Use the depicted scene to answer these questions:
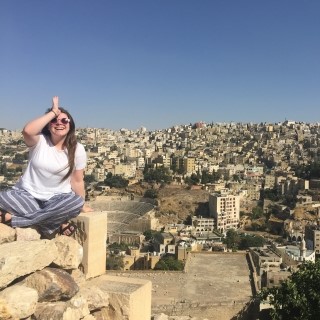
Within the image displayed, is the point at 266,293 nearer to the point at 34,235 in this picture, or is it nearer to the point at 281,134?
the point at 34,235

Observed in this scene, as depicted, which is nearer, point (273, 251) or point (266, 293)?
point (266, 293)

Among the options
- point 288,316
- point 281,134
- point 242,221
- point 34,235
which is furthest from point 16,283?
point 281,134

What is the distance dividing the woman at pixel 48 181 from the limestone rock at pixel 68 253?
150mm

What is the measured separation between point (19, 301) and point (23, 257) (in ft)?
0.70

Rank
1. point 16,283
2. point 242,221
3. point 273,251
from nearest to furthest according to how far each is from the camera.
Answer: point 16,283, point 273,251, point 242,221

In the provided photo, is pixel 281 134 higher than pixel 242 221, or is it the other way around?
pixel 281 134

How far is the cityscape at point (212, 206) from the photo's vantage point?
47.2 feet

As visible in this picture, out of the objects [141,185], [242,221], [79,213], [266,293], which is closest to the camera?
[79,213]

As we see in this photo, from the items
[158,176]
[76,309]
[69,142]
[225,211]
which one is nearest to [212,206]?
[225,211]

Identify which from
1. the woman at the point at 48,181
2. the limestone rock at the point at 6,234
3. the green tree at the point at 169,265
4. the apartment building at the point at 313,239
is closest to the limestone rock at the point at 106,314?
the woman at the point at 48,181

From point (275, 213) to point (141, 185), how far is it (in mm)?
14223

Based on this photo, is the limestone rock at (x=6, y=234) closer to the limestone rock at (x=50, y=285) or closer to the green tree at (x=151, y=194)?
the limestone rock at (x=50, y=285)

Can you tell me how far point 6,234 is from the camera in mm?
2475

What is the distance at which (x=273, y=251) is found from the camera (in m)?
23.3
